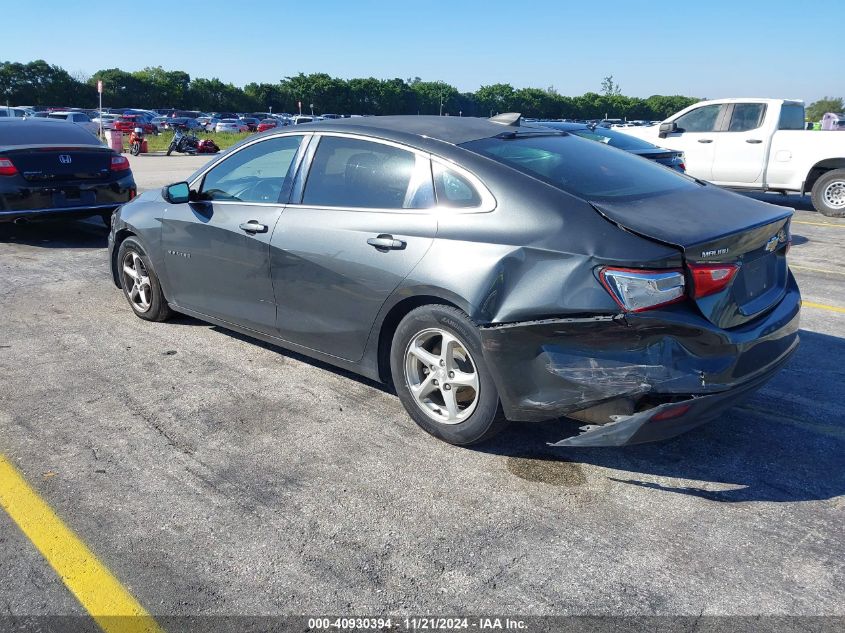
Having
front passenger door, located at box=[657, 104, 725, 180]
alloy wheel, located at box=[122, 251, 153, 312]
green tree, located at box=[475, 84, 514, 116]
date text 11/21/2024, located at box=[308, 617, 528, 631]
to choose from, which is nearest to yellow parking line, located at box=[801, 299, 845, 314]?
date text 11/21/2024, located at box=[308, 617, 528, 631]

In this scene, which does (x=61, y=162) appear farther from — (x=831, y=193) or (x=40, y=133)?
(x=831, y=193)

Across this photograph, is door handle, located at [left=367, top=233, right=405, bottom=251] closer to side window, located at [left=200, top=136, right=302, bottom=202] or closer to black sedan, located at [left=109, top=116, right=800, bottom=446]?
black sedan, located at [left=109, top=116, right=800, bottom=446]

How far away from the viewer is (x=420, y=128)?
4.08m

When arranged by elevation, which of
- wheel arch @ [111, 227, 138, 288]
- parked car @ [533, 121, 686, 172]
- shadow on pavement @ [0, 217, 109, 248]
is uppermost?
parked car @ [533, 121, 686, 172]

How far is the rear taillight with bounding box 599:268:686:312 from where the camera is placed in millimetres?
2988

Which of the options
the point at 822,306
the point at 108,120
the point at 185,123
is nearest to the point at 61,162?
the point at 822,306

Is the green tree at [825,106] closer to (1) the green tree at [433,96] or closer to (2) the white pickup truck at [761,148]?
(1) the green tree at [433,96]

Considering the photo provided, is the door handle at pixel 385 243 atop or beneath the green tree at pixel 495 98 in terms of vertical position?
beneath

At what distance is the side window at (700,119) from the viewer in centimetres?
1327

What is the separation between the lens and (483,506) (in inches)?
124

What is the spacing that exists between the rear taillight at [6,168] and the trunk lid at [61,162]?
0.13 ft

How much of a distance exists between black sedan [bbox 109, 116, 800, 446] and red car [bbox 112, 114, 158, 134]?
129 ft

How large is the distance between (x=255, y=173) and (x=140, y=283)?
65.2 inches

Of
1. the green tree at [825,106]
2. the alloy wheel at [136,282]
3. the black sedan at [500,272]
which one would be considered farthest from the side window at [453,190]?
the green tree at [825,106]
